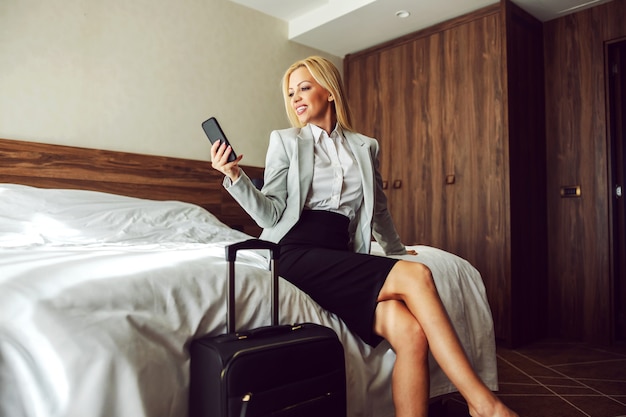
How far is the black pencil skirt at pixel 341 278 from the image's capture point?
1323 millimetres

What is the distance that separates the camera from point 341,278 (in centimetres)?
136

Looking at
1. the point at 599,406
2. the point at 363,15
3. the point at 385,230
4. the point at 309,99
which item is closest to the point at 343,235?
the point at 385,230

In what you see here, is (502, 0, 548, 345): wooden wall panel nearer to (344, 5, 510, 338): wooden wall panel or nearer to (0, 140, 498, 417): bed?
(344, 5, 510, 338): wooden wall panel

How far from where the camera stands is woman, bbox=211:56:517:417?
48.3 inches

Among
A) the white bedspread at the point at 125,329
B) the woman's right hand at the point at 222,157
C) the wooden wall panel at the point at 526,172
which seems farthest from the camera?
the wooden wall panel at the point at 526,172

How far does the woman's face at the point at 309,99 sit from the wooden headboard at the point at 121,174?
1.41 metres

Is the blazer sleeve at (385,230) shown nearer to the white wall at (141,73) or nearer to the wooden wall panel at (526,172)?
the wooden wall panel at (526,172)

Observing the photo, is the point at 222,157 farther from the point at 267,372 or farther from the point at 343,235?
the point at 267,372

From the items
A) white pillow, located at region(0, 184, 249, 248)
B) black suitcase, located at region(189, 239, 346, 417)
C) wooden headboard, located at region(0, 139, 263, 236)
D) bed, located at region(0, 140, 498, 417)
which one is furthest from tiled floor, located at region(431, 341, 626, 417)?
wooden headboard, located at region(0, 139, 263, 236)

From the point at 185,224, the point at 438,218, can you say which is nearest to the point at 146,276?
the point at 185,224

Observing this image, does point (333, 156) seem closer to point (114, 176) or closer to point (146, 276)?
point (146, 276)

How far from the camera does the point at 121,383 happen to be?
0.87 m

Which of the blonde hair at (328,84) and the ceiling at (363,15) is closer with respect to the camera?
the blonde hair at (328,84)

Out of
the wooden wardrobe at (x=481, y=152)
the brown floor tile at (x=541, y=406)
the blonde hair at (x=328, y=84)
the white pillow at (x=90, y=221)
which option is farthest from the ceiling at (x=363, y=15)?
the brown floor tile at (x=541, y=406)
